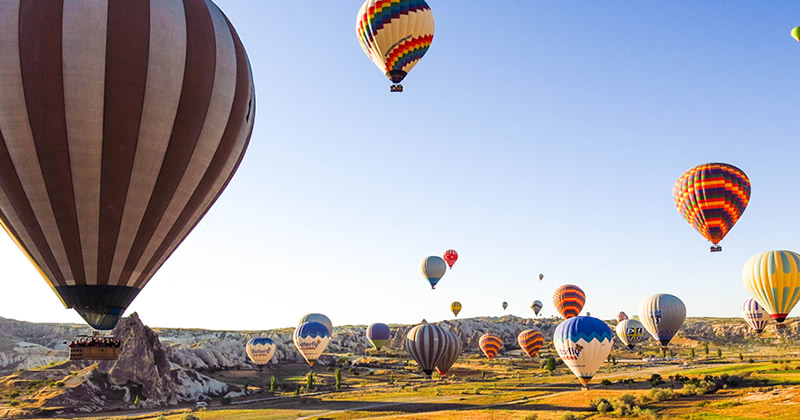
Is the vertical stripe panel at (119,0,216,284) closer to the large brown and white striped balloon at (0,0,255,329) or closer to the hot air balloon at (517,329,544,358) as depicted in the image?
the large brown and white striped balloon at (0,0,255,329)

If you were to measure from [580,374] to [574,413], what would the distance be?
6926 millimetres

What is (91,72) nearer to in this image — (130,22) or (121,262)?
(130,22)

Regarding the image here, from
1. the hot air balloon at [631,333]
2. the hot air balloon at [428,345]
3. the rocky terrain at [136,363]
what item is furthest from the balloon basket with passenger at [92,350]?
the hot air balloon at [631,333]

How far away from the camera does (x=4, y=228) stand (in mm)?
26469

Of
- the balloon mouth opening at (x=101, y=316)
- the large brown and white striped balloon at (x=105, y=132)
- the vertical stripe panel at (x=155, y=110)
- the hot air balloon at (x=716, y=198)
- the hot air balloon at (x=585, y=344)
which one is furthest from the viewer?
the hot air balloon at (x=716, y=198)

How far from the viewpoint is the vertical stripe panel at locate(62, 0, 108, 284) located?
2402cm

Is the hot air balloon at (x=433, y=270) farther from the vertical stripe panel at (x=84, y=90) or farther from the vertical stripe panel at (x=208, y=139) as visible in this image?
the vertical stripe panel at (x=84, y=90)

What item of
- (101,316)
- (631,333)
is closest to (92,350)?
(101,316)

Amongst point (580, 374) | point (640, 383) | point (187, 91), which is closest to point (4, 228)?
point (187, 91)

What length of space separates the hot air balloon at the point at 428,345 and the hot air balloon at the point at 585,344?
18.8m

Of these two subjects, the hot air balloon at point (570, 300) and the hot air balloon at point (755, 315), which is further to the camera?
the hot air balloon at point (570, 300)

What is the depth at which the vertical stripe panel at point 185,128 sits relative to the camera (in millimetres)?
26203

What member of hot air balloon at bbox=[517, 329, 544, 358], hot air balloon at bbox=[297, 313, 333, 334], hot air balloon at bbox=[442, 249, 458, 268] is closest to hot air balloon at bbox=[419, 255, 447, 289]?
hot air balloon at bbox=[442, 249, 458, 268]

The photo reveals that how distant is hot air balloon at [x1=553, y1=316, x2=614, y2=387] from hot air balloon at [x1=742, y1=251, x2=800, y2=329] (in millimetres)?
26198
